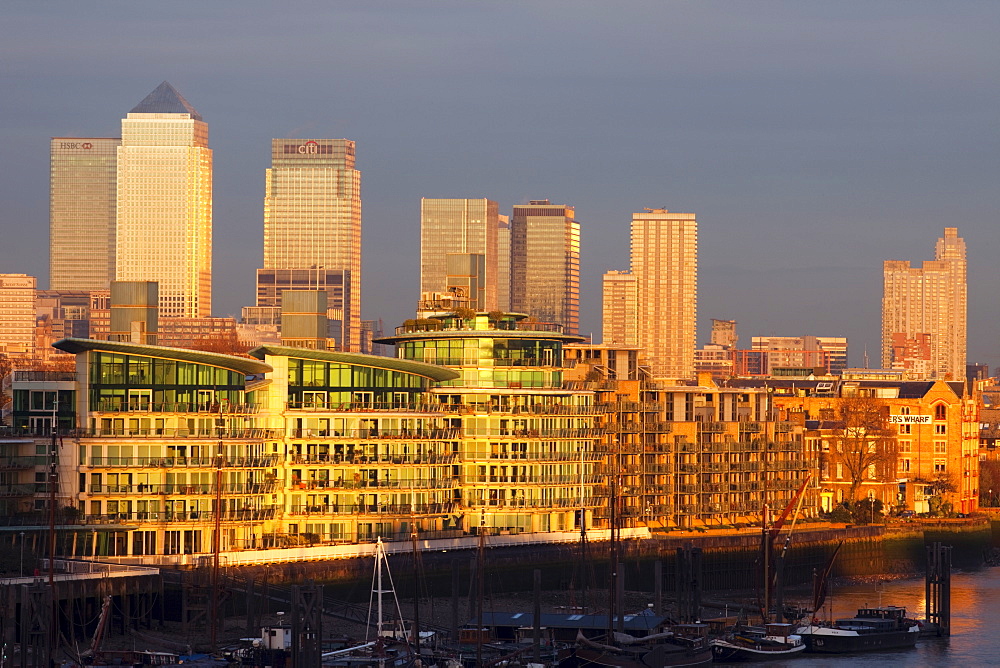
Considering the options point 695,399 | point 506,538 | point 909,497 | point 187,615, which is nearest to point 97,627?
point 187,615

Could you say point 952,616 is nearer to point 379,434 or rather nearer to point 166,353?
point 379,434

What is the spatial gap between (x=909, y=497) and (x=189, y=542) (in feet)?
312

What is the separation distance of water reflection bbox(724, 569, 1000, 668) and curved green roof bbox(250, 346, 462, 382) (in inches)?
1087

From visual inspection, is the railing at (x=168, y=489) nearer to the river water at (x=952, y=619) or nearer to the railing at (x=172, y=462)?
the railing at (x=172, y=462)

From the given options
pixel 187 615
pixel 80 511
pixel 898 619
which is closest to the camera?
pixel 187 615

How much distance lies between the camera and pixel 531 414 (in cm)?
13838

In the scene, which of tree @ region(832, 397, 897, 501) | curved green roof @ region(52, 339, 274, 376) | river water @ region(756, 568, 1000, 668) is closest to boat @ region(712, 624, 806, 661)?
river water @ region(756, 568, 1000, 668)

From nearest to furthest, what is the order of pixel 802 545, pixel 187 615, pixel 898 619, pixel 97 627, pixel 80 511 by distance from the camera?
pixel 97 627 → pixel 187 615 → pixel 80 511 → pixel 898 619 → pixel 802 545

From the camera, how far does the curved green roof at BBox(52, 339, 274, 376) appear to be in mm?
114688

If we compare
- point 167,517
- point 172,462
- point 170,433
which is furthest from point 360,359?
point 167,517

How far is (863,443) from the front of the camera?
18938cm

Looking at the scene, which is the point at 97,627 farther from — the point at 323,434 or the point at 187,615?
the point at 323,434

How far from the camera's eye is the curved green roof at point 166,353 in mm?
114688

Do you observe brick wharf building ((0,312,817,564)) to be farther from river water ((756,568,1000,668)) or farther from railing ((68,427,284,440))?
river water ((756,568,1000,668))
